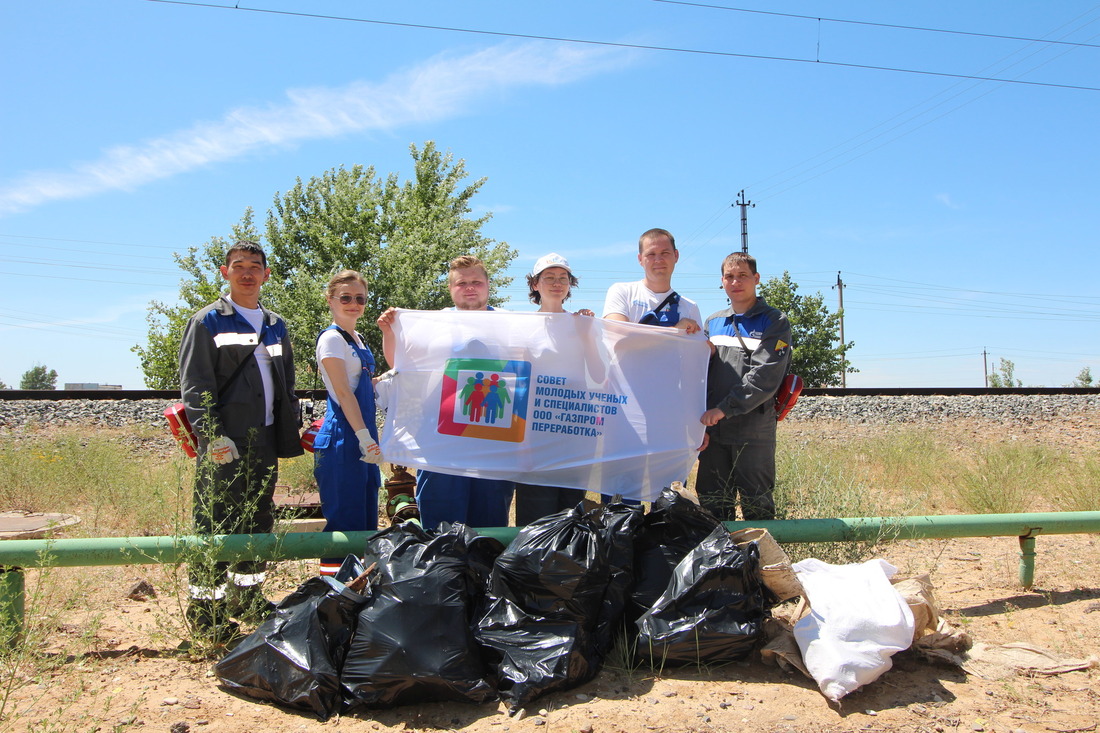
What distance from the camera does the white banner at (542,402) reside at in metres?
4.39

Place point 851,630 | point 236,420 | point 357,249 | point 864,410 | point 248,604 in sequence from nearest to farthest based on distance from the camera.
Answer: point 851,630
point 248,604
point 236,420
point 864,410
point 357,249

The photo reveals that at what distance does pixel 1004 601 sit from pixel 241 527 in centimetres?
451

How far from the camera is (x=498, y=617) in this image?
10.9ft

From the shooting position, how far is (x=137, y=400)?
15086 millimetres

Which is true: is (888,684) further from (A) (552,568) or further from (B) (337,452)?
(B) (337,452)

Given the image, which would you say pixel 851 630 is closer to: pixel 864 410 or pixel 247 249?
pixel 247 249

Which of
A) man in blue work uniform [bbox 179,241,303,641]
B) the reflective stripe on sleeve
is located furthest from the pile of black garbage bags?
the reflective stripe on sleeve

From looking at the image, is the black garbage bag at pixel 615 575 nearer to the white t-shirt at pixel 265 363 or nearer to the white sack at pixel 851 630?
the white sack at pixel 851 630

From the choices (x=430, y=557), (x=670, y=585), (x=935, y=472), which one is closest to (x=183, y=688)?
(x=430, y=557)

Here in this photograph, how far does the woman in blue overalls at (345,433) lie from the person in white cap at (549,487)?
0.90m

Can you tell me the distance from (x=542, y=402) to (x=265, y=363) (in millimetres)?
1606

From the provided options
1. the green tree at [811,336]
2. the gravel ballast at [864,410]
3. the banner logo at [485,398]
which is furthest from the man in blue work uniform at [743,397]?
the green tree at [811,336]

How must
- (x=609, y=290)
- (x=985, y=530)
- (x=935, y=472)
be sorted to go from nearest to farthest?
(x=985, y=530) → (x=609, y=290) → (x=935, y=472)

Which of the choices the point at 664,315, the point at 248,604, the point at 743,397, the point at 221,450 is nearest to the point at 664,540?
the point at 743,397
